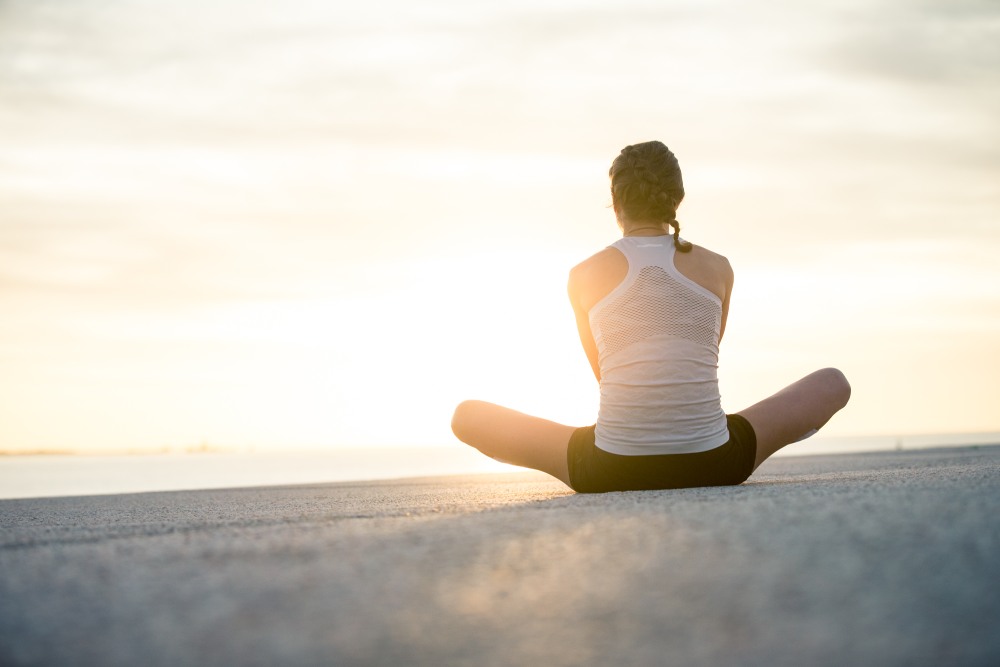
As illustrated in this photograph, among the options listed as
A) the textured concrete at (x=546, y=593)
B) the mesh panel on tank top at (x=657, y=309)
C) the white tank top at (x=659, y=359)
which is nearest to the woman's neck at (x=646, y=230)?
the white tank top at (x=659, y=359)

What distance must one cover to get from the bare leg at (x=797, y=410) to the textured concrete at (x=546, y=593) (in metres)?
1.60

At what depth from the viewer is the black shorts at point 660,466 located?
11.3 ft

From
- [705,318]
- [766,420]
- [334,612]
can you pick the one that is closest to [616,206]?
[705,318]

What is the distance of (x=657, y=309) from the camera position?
3.43 metres

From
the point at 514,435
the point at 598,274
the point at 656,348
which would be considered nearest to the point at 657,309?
the point at 656,348

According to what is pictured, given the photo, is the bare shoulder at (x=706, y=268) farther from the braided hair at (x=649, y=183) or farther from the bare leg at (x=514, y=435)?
the bare leg at (x=514, y=435)

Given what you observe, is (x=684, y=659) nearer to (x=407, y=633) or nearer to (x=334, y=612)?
(x=407, y=633)

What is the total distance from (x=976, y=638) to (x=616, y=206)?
101 inches

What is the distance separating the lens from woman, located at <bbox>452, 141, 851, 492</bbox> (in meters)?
3.43

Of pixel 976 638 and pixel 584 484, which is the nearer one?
pixel 976 638

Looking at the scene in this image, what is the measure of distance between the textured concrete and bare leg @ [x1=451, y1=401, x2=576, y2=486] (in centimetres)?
159

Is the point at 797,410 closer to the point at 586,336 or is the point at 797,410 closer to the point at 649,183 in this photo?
the point at 586,336

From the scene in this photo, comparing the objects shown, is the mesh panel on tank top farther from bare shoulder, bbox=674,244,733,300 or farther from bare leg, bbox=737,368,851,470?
bare leg, bbox=737,368,851,470

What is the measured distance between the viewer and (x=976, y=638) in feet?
4.45
